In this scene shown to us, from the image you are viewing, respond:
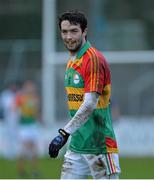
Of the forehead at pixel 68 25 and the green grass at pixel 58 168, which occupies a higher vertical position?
the forehead at pixel 68 25

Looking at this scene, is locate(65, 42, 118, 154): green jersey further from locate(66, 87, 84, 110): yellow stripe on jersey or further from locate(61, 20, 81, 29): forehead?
locate(61, 20, 81, 29): forehead

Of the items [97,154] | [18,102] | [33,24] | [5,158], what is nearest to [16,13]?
[33,24]

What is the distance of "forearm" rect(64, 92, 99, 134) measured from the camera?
7645mm

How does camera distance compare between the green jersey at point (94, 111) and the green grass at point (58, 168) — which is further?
the green grass at point (58, 168)

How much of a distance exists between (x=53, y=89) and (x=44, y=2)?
8.40 feet

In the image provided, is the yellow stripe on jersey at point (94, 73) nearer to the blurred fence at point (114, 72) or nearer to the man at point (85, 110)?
the man at point (85, 110)

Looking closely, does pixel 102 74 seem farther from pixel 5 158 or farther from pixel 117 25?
pixel 117 25

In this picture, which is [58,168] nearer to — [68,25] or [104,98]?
[104,98]

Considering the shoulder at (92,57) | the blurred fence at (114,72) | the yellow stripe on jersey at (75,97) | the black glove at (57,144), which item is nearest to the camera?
the black glove at (57,144)

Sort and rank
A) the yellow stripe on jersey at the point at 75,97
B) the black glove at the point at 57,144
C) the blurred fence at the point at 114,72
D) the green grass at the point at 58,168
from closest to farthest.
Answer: the black glove at the point at 57,144 < the yellow stripe on jersey at the point at 75,97 < the green grass at the point at 58,168 < the blurred fence at the point at 114,72

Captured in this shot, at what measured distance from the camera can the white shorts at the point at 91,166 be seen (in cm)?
791

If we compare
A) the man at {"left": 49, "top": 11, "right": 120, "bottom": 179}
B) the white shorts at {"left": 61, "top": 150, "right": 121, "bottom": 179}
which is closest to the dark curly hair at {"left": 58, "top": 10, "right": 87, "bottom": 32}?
the man at {"left": 49, "top": 11, "right": 120, "bottom": 179}

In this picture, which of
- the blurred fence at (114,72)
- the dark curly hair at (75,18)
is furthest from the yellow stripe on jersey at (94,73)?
the blurred fence at (114,72)

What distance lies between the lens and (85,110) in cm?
766
